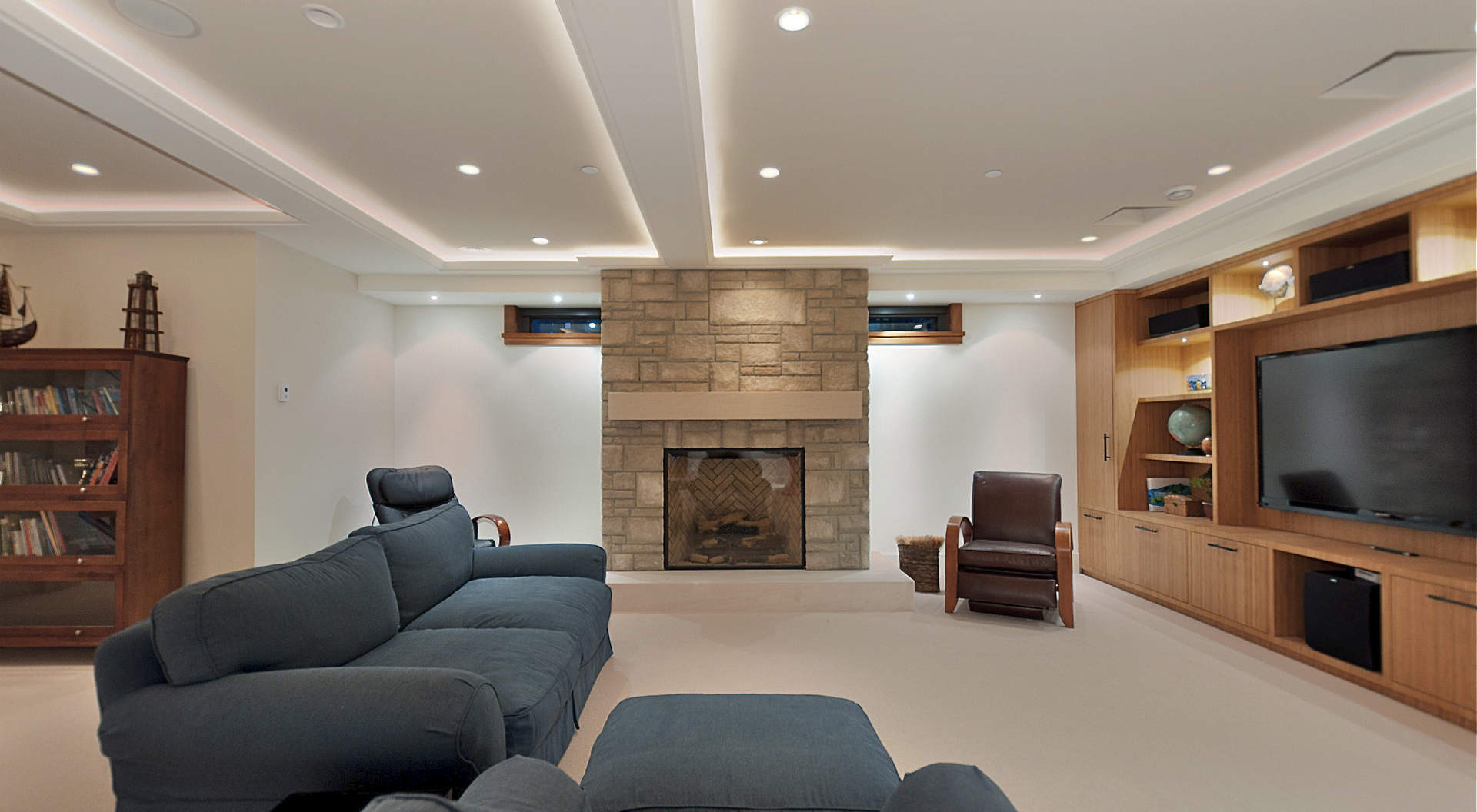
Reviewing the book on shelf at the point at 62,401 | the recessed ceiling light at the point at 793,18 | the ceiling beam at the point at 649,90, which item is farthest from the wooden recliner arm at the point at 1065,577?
the book on shelf at the point at 62,401

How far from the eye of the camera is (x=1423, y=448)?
3.01 meters

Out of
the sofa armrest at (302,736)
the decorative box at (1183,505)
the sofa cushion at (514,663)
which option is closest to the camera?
the sofa armrest at (302,736)

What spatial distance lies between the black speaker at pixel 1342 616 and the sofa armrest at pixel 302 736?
377 cm

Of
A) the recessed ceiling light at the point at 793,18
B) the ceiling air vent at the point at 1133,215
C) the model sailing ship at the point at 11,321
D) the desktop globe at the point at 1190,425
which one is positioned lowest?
the desktop globe at the point at 1190,425

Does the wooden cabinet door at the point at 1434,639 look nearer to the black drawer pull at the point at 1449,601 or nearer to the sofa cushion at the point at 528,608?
the black drawer pull at the point at 1449,601

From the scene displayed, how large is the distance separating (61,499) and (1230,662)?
20.2 feet

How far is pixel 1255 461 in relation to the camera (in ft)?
13.4

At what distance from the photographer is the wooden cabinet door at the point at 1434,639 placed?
8.54 feet

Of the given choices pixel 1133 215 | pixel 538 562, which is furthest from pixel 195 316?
pixel 1133 215

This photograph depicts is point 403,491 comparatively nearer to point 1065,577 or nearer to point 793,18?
point 793,18

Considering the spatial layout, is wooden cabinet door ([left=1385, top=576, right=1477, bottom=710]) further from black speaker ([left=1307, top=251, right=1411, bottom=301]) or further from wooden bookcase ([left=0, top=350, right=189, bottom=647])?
wooden bookcase ([left=0, top=350, right=189, bottom=647])

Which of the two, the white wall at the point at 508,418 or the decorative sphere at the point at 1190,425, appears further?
the white wall at the point at 508,418

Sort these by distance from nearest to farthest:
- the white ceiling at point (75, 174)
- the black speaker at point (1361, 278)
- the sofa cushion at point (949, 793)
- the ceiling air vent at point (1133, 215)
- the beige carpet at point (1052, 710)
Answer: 1. the sofa cushion at point (949, 793)
2. the beige carpet at point (1052, 710)
3. the white ceiling at point (75, 174)
4. the black speaker at point (1361, 278)
5. the ceiling air vent at point (1133, 215)

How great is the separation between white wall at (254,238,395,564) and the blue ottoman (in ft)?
11.2
